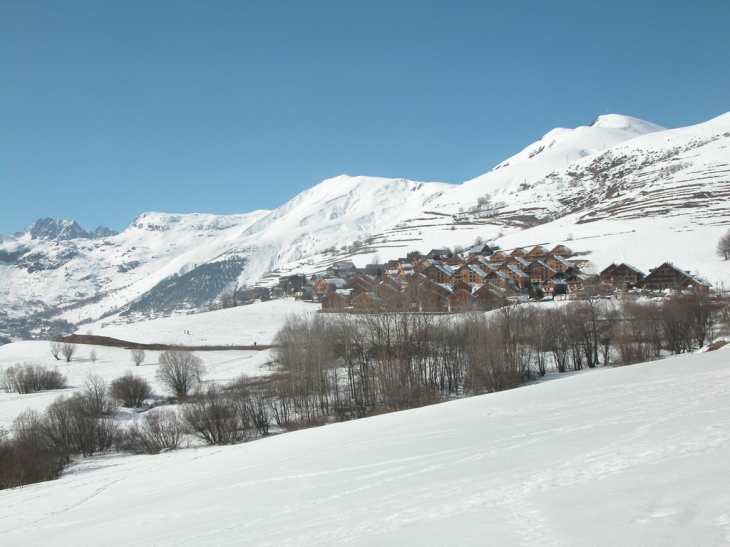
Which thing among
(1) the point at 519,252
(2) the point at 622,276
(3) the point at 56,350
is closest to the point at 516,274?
(2) the point at 622,276

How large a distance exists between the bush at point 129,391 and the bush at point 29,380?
10.6 meters

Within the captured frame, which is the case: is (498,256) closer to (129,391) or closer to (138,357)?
(138,357)

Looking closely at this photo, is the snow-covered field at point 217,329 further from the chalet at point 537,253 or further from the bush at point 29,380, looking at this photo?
the chalet at point 537,253

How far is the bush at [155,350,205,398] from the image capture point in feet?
168

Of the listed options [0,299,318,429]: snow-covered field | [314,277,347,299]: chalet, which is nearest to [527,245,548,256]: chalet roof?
[314,277,347,299]: chalet

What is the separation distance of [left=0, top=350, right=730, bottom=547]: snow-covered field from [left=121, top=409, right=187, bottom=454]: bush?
1539cm

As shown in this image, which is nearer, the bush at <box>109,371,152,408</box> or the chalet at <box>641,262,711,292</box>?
the bush at <box>109,371,152,408</box>

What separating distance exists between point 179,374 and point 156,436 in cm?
1843

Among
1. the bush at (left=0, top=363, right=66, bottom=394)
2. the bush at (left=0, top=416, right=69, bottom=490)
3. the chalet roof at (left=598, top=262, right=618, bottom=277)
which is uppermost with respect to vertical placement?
the chalet roof at (left=598, top=262, right=618, bottom=277)

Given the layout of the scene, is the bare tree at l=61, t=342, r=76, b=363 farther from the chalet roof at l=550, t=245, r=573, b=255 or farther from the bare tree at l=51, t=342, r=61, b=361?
the chalet roof at l=550, t=245, r=573, b=255

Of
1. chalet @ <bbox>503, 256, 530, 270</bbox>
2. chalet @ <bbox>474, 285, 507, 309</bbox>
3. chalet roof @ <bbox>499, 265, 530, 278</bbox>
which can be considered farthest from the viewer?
chalet @ <bbox>503, 256, 530, 270</bbox>

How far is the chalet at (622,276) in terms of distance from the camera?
87.7 meters

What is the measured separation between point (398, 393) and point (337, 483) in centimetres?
2883

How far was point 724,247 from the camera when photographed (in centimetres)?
9294
